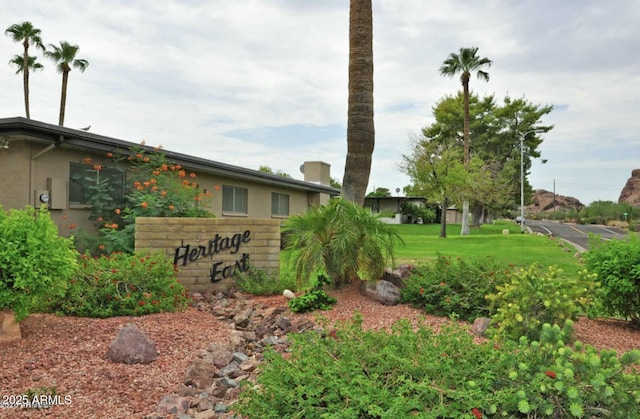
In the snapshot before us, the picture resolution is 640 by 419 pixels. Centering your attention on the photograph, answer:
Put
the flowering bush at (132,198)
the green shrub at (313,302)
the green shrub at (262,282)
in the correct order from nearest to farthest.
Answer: the green shrub at (313,302), the green shrub at (262,282), the flowering bush at (132,198)

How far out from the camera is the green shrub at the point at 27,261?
525 centimetres

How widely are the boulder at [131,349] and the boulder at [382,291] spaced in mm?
3042

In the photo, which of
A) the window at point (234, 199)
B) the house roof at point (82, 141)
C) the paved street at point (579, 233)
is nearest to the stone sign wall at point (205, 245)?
the house roof at point (82, 141)

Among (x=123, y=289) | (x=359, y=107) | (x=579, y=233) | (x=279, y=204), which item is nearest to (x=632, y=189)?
(x=579, y=233)

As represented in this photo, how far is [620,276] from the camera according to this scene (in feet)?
21.3

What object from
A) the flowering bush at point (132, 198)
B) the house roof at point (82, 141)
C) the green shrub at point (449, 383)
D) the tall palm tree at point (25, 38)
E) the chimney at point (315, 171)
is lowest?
the green shrub at point (449, 383)

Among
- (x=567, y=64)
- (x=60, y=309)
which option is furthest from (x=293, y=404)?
(x=567, y=64)

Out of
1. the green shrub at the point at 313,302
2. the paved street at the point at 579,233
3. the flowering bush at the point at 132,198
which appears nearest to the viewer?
the green shrub at the point at 313,302

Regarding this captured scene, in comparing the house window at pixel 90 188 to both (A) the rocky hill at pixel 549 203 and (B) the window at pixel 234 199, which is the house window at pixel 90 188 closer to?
(B) the window at pixel 234 199

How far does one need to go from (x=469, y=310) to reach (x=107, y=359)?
4.23m

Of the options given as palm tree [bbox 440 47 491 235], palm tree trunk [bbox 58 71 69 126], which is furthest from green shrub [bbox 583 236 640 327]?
palm tree trunk [bbox 58 71 69 126]

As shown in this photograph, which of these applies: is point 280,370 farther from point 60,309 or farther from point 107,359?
point 60,309

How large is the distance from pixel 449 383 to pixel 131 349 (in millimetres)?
3256

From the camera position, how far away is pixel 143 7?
1302 cm
